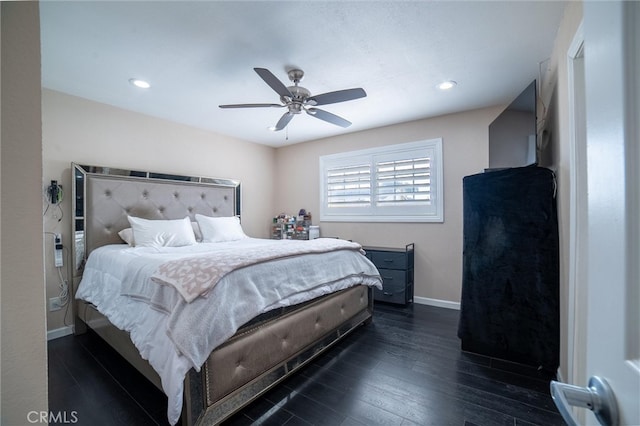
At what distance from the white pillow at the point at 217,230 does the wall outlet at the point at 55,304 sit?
144cm

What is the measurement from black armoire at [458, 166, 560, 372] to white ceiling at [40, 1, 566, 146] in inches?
39.0

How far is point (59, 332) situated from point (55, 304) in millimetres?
286

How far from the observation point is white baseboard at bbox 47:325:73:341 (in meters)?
2.62

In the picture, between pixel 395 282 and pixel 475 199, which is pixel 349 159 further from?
pixel 475 199

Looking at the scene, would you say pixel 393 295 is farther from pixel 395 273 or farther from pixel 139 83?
pixel 139 83

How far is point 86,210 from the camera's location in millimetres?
2768

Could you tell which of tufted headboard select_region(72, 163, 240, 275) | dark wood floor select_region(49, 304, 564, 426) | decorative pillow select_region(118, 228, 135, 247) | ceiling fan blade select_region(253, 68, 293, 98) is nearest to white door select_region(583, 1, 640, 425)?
dark wood floor select_region(49, 304, 564, 426)

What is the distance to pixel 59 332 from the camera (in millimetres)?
2666

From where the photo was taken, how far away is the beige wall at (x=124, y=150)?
2633mm

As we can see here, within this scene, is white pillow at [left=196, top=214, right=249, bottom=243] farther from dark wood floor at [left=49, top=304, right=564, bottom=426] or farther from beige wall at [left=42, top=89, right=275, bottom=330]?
dark wood floor at [left=49, top=304, right=564, bottom=426]

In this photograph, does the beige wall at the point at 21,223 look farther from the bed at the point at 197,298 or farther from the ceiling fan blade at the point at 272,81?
the ceiling fan blade at the point at 272,81

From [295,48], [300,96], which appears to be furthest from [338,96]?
[295,48]

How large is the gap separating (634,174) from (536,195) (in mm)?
1963

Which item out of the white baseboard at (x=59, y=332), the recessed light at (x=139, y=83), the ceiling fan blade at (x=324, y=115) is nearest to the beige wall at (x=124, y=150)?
the white baseboard at (x=59, y=332)
